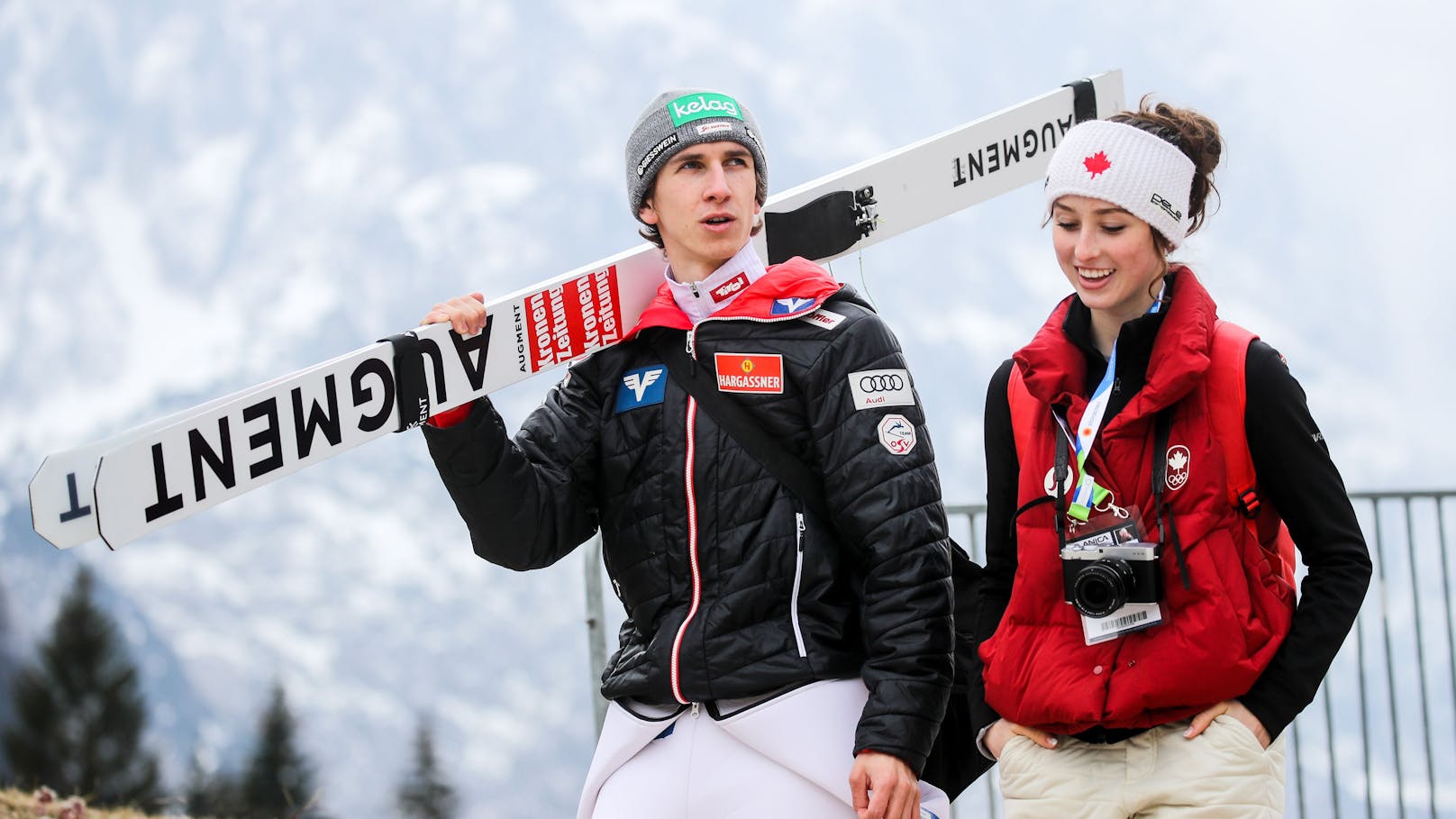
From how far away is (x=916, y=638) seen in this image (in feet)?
7.29

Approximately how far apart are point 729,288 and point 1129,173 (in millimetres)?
705

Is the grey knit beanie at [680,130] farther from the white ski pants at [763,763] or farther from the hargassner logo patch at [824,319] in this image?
the white ski pants at [763,763]

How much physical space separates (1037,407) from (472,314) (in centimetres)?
95

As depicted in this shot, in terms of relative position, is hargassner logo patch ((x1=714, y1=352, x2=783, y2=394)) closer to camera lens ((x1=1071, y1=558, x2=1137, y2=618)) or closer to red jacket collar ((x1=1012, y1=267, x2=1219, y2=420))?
red jacket collar ((x1=1012, y1=267, x2=1219, y2=420))

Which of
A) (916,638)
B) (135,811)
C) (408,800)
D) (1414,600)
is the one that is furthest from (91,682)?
(916,638)

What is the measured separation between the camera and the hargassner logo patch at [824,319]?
93.8 inches

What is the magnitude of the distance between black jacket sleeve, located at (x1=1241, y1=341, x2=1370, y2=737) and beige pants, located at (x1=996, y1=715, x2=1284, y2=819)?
64 mm

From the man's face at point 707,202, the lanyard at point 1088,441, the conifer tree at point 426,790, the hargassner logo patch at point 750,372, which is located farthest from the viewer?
the conifer tree at point 426,790

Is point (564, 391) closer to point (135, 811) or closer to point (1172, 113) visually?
point (1172, 113)

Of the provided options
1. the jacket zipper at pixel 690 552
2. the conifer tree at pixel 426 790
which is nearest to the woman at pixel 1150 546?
the jacket zipper at pixel 690 552

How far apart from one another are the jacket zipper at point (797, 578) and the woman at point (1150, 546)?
0.29 meters

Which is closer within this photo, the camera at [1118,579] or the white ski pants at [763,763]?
the camera at [1118,579]

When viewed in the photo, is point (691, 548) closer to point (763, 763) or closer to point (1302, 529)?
point (763, 763)

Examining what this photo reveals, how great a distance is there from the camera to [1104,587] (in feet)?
6.68
